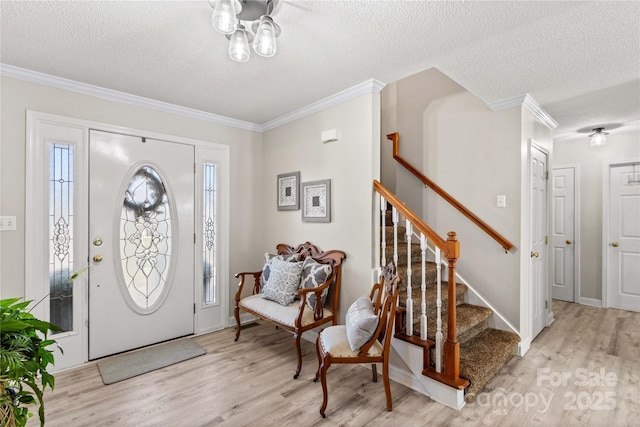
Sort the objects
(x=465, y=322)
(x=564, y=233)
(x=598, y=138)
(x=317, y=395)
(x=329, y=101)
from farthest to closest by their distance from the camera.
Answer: (x=564, y=233), (x=598, y=138), (x=329, y=101), (x=465, y=322), (x=317, y=395)

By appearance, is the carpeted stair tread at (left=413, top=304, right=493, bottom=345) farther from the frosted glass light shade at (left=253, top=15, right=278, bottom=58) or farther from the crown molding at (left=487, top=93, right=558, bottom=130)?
the frosted glass light shade at (left=253, top=15, right=278, bottom=58)

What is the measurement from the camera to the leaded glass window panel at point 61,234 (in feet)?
8.74

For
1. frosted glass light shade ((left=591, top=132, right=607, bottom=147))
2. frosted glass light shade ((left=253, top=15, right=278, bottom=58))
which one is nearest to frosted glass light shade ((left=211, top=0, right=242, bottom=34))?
frosted glass light shade ((left=253, top=15, right=278, bottom=58))

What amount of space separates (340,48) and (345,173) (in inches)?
43.7

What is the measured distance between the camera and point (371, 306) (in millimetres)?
2303

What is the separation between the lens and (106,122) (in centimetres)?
293

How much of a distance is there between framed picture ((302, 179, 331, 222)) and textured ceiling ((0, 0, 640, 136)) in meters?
0.86

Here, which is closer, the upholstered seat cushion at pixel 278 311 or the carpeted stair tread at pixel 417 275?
the upholstered seat cushion at pixel 278 311

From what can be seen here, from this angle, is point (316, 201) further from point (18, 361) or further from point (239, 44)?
point (18, 361)

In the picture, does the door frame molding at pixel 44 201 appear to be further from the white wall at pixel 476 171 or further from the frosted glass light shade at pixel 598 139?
the frosted glass light shade at pixel 598 139

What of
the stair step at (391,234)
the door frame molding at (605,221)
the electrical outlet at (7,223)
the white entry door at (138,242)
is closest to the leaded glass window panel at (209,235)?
the white entry door at (138,242)

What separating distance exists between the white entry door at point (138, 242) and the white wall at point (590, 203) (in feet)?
Result: 17.3

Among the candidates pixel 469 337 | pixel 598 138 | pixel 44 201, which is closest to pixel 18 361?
pixel 44 201

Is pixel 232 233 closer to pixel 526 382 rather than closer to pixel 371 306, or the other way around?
pixel 371 306
